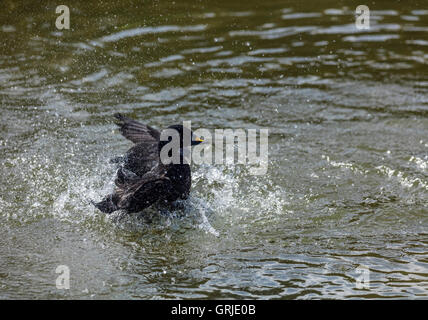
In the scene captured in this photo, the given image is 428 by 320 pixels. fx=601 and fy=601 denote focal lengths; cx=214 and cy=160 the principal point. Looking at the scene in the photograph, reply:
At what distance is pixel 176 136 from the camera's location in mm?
5926

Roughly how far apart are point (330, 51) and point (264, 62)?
1.15 meters

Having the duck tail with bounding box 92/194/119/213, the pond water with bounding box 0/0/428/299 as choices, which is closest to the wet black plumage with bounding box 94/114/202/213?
the duck tail with bounding box 92/194/119/213

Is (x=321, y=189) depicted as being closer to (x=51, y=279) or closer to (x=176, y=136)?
(x=176, y=136)

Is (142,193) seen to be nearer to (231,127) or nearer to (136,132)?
(136,132)

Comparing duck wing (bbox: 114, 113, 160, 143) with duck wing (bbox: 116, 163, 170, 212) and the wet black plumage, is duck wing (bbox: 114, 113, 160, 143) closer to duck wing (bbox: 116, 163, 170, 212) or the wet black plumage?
the wet black plumage

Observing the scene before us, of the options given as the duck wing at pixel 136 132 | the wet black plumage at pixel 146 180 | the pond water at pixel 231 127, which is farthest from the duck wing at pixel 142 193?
the duck wing at pixel 136 132

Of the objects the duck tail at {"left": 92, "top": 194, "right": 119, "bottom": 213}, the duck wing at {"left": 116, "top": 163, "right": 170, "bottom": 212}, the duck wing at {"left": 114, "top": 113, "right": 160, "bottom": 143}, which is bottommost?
the duck tail at {"left": 92, "top": 194, "right": 119, "bottom": 213}

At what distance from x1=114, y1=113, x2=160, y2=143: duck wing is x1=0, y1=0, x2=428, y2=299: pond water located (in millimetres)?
424

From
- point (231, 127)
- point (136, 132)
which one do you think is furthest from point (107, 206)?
point (231, 127)

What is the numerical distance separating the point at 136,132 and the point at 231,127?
1442 millimetres

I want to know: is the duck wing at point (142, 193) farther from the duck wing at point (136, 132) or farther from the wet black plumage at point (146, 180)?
the duck wing at point (136, 132)

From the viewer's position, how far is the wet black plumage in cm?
560

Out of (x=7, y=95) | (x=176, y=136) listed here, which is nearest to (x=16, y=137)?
(x=7, y=95)

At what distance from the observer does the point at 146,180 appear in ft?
18.6
